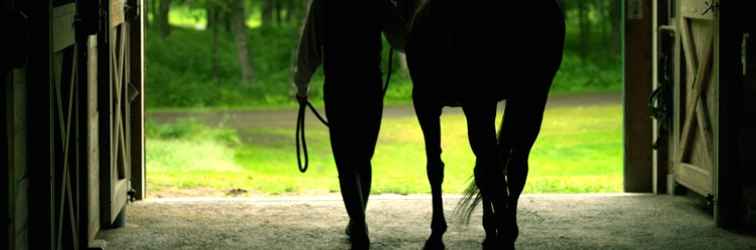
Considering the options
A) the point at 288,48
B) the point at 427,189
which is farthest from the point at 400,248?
the point at 288,48

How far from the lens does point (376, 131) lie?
5.93 m

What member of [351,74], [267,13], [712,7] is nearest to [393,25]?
[351,74]

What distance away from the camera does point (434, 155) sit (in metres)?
5.53

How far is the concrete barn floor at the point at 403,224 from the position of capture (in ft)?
21.0

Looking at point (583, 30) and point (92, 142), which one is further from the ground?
point (92, 142)

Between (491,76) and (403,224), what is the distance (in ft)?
6.67

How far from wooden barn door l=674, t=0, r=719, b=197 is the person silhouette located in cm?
194

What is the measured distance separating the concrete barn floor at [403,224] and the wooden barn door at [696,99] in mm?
245
